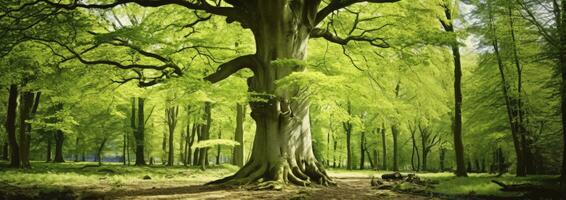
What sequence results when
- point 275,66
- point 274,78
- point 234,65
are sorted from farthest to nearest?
point 234,65 < point 274,78 < point 275,66

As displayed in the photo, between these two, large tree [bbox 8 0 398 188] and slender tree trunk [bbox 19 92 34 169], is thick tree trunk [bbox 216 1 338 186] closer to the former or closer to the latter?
large tree [bbox 8 0 398 188]

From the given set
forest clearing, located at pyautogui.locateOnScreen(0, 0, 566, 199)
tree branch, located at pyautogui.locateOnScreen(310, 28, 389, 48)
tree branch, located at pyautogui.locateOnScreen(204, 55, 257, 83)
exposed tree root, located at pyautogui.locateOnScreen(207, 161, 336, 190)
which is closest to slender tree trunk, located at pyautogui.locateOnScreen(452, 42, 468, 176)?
forest clearing, located at pyautogui.locateOnScreen(0, 0, 566, 199)

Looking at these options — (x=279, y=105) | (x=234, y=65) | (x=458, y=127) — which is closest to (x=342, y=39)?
(x=279, y=105)

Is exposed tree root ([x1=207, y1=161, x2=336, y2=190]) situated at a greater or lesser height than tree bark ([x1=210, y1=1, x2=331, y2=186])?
lesser

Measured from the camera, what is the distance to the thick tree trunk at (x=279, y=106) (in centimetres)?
1183

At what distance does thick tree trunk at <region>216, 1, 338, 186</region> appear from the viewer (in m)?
11.8

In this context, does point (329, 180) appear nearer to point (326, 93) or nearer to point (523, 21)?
point (326, 93)

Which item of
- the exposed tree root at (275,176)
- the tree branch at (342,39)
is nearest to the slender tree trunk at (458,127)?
the tree branch at (342,39)

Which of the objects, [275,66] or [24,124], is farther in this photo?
[24,124]

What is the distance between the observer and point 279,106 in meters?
12.0

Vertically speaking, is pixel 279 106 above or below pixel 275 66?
below

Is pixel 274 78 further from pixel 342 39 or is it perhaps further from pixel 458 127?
pixel 458 127

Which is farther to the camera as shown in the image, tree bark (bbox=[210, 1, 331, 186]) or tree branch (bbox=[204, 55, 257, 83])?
tree branch (bbox=[204, 55, 257, 83])

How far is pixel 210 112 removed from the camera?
28.8m
